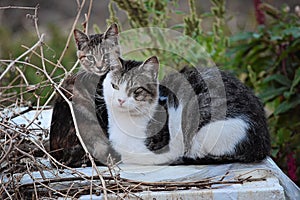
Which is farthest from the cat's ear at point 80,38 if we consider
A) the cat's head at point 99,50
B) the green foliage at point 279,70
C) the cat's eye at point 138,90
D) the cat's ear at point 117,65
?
the green foliage at point 279,70

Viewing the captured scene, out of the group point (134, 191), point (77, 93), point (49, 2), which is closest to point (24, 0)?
point (49, 2)

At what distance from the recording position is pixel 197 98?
161cm

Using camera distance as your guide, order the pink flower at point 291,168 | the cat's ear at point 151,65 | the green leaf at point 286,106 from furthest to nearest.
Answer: the green leaf at point 286,106, the pink flower at point 291,168, the cat's ear at point 151,65

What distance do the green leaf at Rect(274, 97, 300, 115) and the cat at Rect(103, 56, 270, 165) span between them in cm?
70

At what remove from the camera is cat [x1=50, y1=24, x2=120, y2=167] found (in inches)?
61.9

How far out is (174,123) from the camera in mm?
1583

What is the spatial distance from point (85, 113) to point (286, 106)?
3.48ft

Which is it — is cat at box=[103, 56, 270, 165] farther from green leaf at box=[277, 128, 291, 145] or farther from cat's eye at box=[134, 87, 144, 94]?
green leaf at box=[277, 128, 291, 145]

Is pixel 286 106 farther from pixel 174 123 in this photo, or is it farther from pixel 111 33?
pixel 111 33

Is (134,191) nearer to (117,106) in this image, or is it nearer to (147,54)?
(117,106)

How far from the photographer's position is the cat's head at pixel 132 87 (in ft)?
5.00

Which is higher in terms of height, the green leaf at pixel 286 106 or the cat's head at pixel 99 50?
the cat's head at pixel 99 50

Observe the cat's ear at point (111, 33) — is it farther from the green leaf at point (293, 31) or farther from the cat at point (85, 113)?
the green leaf at point (293, 31)

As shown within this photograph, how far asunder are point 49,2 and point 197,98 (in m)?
4.55
